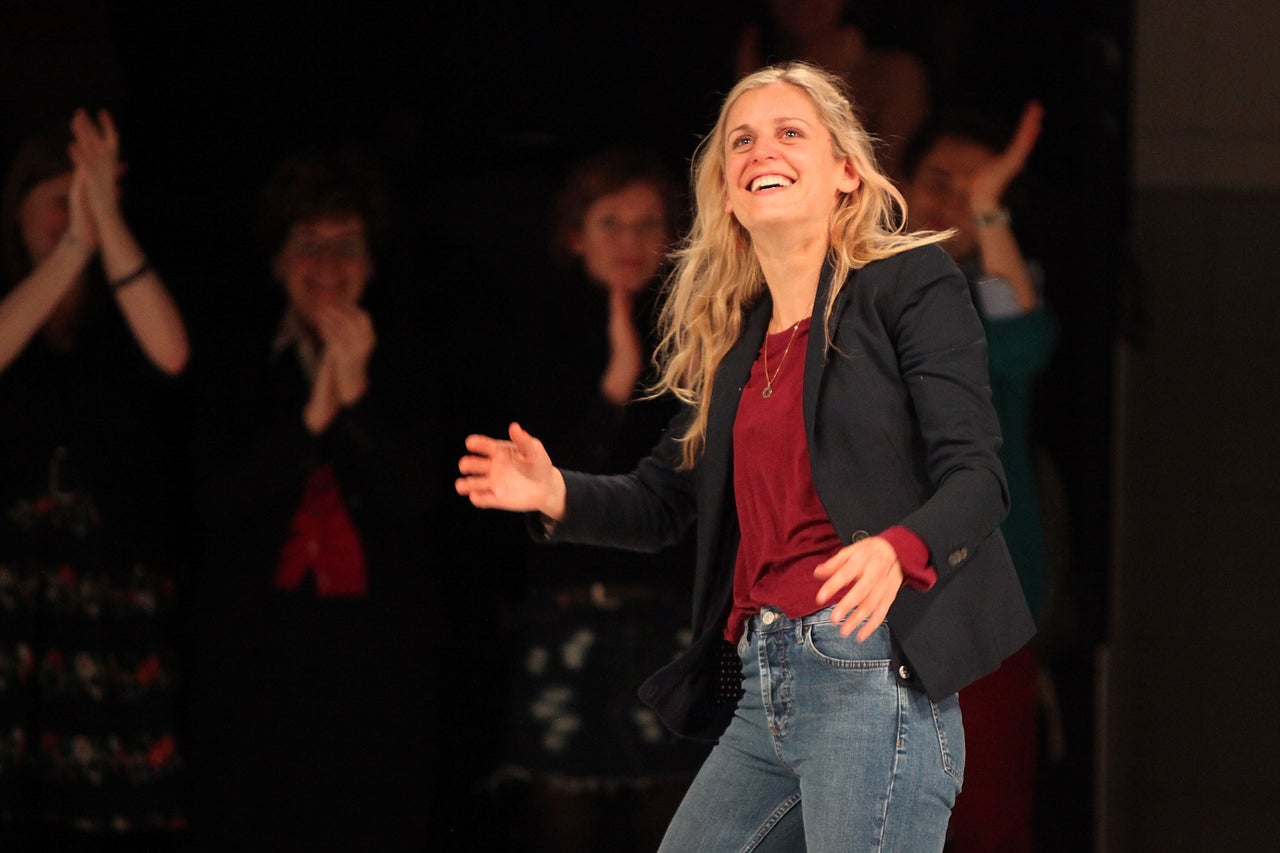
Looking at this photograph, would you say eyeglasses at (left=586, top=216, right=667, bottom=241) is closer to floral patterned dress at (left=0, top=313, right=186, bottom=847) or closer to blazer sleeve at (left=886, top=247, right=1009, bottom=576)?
floral patterned dress at (left=0, top=313, right=186, bottom=847)

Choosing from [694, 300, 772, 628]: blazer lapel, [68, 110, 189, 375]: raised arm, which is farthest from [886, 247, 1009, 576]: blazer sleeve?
[68, 110, 189, 375]: raised arm

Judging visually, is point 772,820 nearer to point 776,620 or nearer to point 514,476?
point 776,620

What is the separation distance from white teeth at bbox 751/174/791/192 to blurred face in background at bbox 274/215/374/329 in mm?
1837

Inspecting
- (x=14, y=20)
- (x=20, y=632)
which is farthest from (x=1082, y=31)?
(x=20, y=632)

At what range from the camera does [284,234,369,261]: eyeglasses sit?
360 centimetres

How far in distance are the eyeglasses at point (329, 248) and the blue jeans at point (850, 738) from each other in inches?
81.6

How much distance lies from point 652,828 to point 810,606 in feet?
6.03

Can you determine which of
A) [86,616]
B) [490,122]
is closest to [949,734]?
[490,122]

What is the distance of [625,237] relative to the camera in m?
3.58

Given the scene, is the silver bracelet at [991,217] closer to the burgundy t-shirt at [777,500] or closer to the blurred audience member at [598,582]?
the blurred audience member at [598,582]

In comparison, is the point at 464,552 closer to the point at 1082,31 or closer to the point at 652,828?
the point at 652,828

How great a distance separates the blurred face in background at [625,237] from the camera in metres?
3.57

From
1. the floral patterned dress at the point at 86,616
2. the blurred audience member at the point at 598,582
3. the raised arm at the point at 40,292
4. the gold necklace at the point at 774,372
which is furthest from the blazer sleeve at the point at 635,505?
the raised arm at the point at 40,292

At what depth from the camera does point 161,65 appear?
11.8 feet
